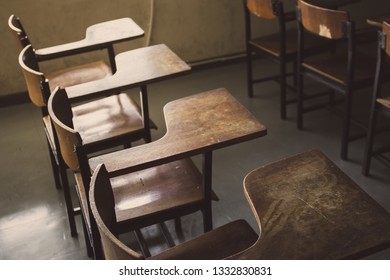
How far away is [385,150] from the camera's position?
2775 millimetres

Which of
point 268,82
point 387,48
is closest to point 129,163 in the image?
point 387,48

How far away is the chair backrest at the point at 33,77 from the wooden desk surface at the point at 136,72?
0.12 m

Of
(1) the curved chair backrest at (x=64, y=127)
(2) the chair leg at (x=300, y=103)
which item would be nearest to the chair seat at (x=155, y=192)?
(1) the curved chair backrest at (x=64, y=127)

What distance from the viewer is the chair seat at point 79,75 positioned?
2.90 m

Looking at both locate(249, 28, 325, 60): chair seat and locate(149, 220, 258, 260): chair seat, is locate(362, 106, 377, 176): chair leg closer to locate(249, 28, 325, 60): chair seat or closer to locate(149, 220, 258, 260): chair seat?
locate(249, 28, 325, 60): chair seat

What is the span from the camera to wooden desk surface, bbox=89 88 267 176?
1690 mm

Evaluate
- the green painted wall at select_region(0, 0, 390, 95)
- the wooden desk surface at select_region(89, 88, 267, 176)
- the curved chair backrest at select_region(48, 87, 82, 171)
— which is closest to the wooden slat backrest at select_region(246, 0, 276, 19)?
the green painted wall at select_region(0, 0, 390, 95)

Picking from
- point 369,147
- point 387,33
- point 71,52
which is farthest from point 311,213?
→ point 71,52

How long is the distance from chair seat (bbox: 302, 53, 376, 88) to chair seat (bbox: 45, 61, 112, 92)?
1175 millimetres

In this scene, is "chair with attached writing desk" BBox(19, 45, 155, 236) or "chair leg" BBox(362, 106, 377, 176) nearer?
"chair with attached writing desk" BBox(19, 45, 155, 236)

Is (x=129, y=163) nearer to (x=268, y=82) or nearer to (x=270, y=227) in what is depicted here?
(x=270, y=227)

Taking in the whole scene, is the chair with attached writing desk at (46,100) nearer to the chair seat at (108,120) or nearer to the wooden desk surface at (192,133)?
the chair seat at (108,120)

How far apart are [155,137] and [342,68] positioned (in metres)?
1.20
